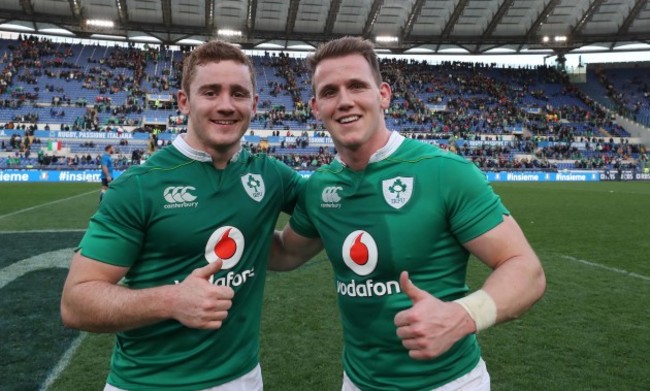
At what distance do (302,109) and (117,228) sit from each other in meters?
40.2

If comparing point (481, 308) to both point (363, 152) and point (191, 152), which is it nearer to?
point (363, 152)

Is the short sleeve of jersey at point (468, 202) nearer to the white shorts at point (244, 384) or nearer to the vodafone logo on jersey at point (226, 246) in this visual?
the vodafone logo on jersey at point (226, 246)

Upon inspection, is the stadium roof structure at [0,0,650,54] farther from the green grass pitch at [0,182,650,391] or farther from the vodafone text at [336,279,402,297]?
the vodafone text at [336,279,402,297]

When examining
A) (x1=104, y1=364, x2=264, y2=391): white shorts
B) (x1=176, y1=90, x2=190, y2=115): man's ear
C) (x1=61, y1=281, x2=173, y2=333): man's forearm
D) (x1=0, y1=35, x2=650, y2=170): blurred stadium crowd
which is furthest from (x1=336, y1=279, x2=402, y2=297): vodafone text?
(x1=0, y1=35, x2=650, y2=170): blurred stadium crowd

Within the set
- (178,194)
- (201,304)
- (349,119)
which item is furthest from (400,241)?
(178,194)

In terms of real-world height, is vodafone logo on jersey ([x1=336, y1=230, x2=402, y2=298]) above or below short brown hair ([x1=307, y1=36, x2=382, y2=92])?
below

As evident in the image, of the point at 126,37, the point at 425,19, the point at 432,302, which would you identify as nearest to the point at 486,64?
the point at 425,19

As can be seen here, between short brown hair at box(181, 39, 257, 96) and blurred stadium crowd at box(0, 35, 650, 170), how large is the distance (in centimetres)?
2971

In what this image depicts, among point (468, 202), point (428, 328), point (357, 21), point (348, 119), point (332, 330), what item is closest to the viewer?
point (428, 328)

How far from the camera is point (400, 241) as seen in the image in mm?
2021

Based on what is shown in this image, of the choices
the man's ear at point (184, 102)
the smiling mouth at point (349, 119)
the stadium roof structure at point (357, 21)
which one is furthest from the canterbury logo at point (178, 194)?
the stadium roof structure at point (357, 21)

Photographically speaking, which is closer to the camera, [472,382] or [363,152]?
[472,382]

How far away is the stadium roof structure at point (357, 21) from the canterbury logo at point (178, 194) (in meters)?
38.2

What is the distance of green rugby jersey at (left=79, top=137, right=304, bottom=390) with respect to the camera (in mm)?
2006
